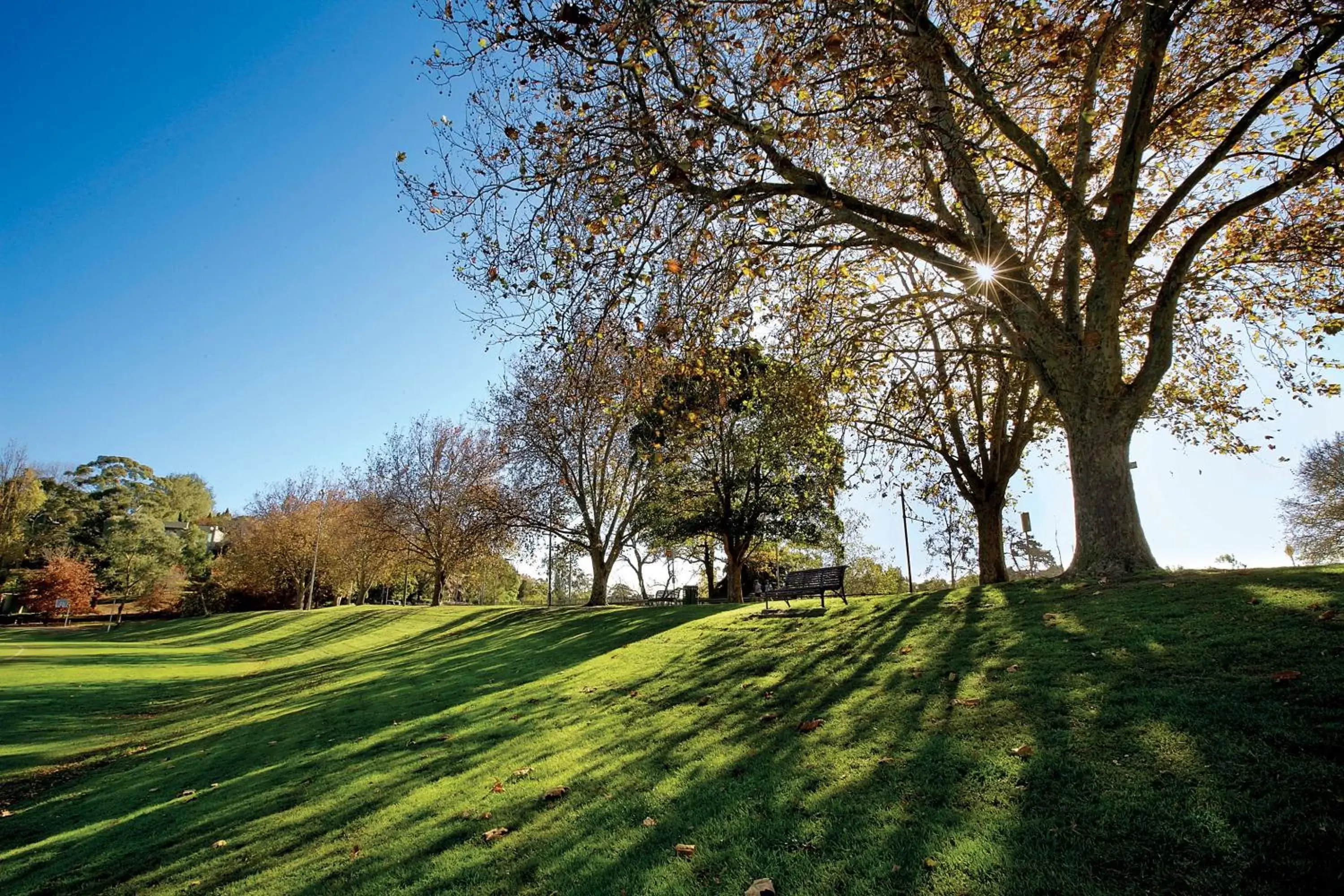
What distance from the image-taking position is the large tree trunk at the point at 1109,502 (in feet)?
31.7

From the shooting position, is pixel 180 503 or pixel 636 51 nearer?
pixel 636 51

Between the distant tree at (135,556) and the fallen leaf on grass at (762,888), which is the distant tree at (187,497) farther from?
the fallen leaf on grass at (762,888)

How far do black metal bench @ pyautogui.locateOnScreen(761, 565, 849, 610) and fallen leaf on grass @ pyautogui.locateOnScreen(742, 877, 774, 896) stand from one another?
9.64 meters

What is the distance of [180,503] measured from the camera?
78.5 m

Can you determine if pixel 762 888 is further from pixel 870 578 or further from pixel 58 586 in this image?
pixel 58 586

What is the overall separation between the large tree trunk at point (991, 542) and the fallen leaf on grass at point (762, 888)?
1484 cm

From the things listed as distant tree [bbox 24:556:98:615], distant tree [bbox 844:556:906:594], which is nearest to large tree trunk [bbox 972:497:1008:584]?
distant tree [bbox 844:556:906:594]

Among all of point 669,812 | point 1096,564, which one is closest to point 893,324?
point 1096,564

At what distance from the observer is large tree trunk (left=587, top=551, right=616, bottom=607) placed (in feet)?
96.8

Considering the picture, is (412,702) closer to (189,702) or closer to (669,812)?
(669,812)

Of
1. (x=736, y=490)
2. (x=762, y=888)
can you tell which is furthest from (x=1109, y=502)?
(x=736, y=490)

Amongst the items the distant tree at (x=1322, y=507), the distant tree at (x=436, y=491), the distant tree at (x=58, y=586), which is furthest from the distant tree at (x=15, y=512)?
the distant tree at (x=1322, y=507)

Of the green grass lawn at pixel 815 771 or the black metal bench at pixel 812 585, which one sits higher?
the black metal bench at pixel 812 585

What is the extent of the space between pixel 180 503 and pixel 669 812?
323ft
